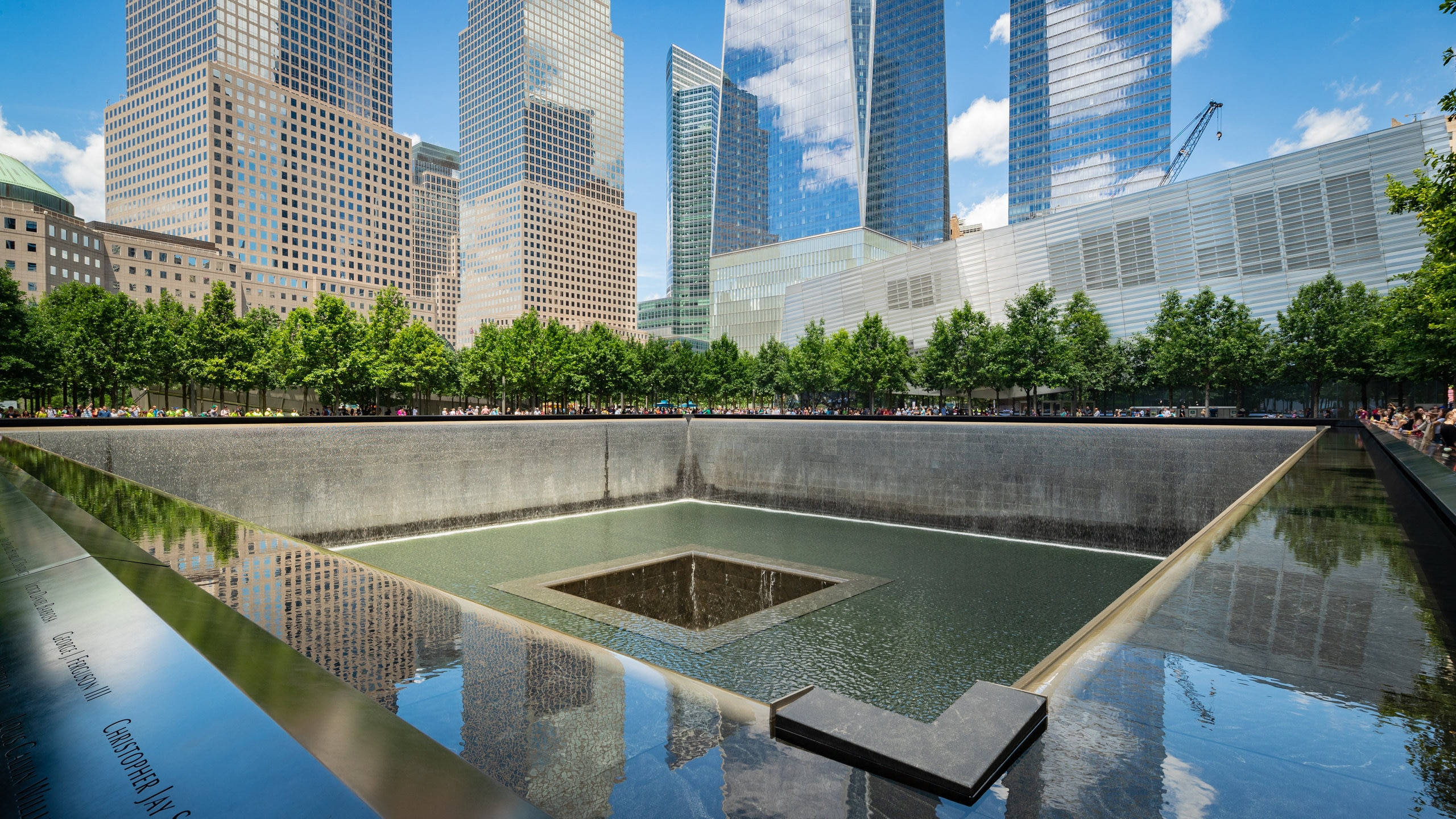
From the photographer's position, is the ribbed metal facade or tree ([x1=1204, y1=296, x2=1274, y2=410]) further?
tree ([x1=1204, y1=296, x2=1274, y2=410])

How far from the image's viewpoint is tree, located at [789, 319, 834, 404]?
212 feet

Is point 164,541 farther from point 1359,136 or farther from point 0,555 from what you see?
point 1359,136

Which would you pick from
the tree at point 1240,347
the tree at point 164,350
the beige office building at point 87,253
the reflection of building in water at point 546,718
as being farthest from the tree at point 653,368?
the reflection of building in water at point 546,718

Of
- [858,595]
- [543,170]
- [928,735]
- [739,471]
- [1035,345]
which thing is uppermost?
[543,170]

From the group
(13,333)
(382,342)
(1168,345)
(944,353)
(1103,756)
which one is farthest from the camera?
(944,353)

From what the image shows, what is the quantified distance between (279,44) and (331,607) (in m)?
153

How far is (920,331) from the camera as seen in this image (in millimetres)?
67312

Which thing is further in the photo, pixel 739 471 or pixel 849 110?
pixel 849 110

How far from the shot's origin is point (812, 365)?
65500 mm

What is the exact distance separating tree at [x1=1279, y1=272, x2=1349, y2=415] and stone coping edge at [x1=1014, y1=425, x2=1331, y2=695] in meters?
48.2

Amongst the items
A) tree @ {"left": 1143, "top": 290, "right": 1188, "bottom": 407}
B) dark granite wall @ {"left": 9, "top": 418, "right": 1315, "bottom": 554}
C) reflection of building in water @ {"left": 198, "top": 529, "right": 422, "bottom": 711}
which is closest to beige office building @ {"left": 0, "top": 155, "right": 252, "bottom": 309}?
dark granite wall @ {"left": 9, "top": 418, "right": 1315, "bottom": 554}

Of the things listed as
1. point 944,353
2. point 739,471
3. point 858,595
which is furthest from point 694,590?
point 944,353

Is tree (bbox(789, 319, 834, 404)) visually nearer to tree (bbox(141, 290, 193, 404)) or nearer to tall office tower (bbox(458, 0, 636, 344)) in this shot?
tree (bbox(141, 290, 193, 404))

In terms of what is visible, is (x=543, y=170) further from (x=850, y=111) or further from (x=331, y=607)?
(x=331, y=607)
